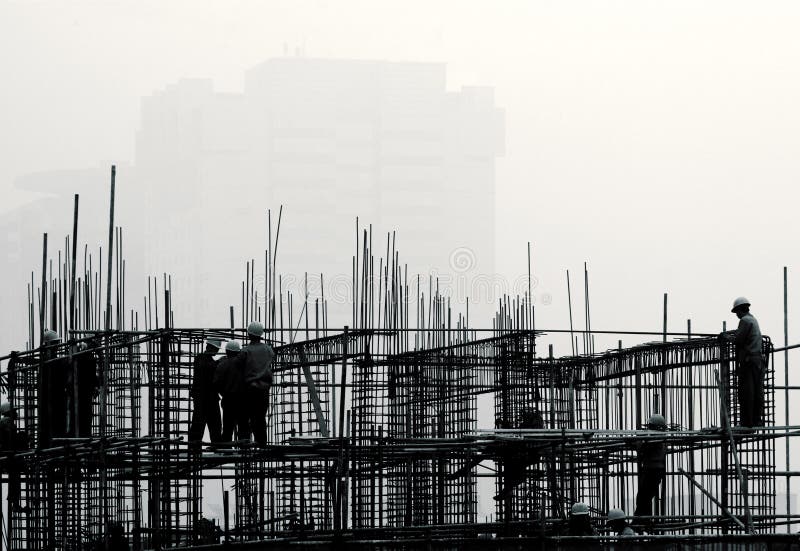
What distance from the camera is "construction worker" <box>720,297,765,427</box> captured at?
1738 centimetres

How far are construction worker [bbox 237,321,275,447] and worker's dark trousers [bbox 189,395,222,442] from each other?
71cm

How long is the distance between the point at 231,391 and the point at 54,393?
91.5 inches

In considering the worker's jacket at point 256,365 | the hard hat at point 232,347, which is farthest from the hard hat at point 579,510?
the hard hat at point 232,347

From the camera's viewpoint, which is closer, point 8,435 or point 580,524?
point 580,524

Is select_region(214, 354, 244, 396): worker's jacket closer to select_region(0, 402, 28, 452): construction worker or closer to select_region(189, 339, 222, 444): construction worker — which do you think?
select_region(189, 339, 222, 444): construction worker

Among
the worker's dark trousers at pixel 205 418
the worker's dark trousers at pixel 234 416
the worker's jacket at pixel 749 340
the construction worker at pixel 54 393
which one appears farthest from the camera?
the worker's dark trousers at pixel 205 418

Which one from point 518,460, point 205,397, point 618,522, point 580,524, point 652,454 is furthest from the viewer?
point 518,460

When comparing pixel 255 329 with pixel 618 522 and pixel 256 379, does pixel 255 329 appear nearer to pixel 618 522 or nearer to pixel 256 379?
pixel 256 379

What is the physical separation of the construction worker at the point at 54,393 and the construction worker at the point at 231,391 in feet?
6.51

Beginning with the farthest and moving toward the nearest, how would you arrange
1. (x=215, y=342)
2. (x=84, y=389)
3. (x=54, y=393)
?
(x=215, y=342), (x=84, y=389), (x=54, y=393)

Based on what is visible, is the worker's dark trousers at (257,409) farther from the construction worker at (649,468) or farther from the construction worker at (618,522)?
the construction worker at (649,468)

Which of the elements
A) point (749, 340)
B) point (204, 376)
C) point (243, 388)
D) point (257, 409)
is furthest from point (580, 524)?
point (204, 376)

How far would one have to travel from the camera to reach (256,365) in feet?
56.4

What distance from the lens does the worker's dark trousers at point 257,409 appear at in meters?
17.2
